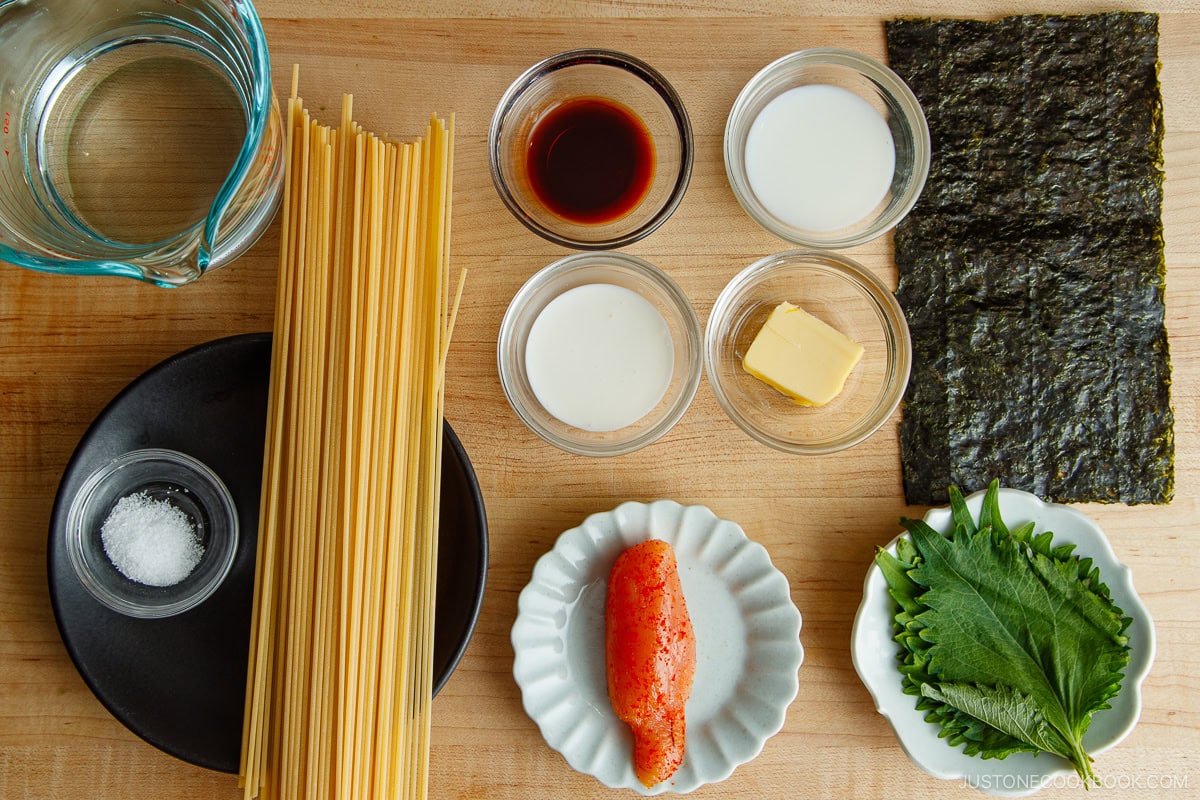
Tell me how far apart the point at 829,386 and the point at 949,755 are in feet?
1.93

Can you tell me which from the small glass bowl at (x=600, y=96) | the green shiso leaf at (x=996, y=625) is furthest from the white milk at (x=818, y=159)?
the green shiso leaf at (x=996, y=625)

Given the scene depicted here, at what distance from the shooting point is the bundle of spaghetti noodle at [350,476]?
1.07 meters

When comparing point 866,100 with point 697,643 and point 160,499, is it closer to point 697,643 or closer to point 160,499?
point 697,643

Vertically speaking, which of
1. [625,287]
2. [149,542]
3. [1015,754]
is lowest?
[1015,754]

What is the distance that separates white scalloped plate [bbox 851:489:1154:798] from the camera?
4.03 feet

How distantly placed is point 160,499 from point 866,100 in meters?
1.26

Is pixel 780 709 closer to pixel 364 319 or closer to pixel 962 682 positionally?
pixel 962 682

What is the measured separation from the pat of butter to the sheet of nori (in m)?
0.14

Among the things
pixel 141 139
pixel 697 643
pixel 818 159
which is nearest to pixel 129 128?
pixel 141 139

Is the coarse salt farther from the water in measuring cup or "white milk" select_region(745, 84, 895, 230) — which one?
"white milk" select_region(745, 84, 895, 230)

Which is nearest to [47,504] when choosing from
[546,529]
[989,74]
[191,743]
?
[191,743]

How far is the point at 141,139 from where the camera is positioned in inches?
48.4

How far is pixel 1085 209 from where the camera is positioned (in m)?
1.34

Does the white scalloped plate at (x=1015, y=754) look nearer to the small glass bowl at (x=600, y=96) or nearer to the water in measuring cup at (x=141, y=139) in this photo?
the small glass bowl at (x=600, y=96)
